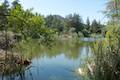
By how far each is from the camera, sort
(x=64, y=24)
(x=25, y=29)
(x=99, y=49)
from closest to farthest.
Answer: (x=25, y=29)
(x=99, y=49)
(x=64, y=24)

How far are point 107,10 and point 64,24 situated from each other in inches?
2145

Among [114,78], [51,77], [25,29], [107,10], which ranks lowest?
[51,77]

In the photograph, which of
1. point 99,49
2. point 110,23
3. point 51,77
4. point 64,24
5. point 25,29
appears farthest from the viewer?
point 64,24

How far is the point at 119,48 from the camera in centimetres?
477

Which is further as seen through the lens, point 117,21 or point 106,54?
point 117,21

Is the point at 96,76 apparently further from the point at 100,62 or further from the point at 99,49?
the point at 99,49

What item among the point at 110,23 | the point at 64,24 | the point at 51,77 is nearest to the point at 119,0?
the point at 110,23

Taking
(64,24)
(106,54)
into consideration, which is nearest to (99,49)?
(106,54)

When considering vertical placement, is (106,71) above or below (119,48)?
below

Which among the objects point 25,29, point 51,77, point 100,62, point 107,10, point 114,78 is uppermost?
point 107,10

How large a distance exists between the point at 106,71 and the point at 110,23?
223 inches

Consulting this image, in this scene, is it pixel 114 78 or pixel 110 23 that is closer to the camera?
pixel 114 78

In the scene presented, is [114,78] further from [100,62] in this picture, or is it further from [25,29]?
[25,29]

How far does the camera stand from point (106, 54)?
15.2ft
